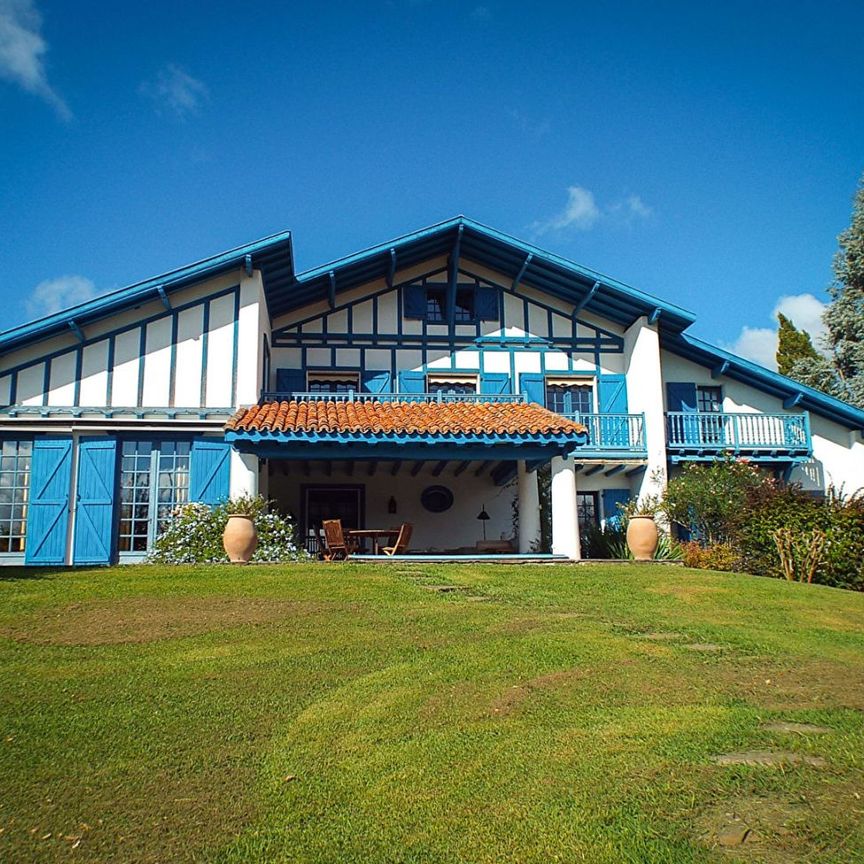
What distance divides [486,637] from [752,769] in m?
2.99

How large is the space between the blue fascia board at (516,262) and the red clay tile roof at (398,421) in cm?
311

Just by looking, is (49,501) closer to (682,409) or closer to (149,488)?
(149,488)

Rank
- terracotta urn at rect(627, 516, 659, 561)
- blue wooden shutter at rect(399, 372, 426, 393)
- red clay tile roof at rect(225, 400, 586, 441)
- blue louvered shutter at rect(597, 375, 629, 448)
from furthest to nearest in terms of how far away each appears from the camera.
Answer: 1. blue wooden shutter at rect(399, 372, 426, 393)
2. blue louvered shutter at rect(597, 375, 629, 448)
3. red clay tile roof at rect(225, 400, 586, 441)
4. terracotta urn at rect(627, 516, 659, 561)

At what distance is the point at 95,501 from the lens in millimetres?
15141

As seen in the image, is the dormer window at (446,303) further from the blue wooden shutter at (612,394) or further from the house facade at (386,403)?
the blue wooden shutter at (612,394)

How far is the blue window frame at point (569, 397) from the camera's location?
19641 millimetres

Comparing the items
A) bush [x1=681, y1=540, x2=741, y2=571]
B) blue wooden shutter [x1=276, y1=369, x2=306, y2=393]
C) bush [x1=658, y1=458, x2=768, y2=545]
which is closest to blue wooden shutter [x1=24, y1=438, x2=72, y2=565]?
blue wooden shutter [x1=276, y1=369, x2=306, y2=393]

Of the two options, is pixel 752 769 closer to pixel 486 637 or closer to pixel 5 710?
pixel 486 637

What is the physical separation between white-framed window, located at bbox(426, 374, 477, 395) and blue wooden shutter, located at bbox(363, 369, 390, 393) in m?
0.96

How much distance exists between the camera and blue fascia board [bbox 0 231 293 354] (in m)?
15.2

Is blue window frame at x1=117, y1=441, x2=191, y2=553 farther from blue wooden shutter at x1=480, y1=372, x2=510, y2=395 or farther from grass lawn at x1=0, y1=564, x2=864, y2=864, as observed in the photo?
blue wooden shutter at x1=480, y1=372, x2=510, y2=395

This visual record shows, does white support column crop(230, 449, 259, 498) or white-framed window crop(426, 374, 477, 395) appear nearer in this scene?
white support column crop(230, 449, 259, 498)

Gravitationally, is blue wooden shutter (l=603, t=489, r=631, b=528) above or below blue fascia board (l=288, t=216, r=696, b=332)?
below

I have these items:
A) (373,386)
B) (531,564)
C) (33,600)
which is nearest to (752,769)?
(33,600)
